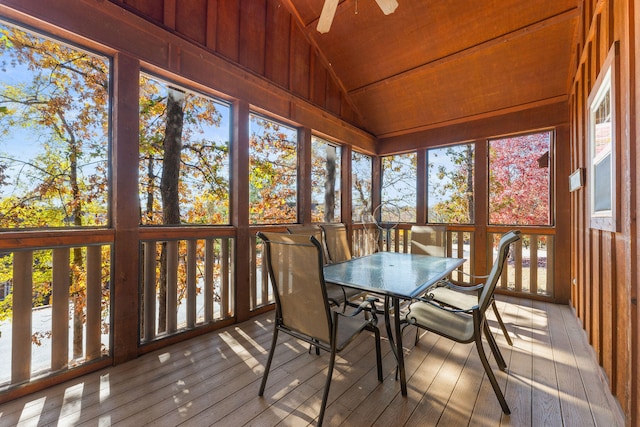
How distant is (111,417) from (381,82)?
491 centimetres

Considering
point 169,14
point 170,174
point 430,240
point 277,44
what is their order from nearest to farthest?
point 169,14
point 170,174
point 430,240
point 277,44

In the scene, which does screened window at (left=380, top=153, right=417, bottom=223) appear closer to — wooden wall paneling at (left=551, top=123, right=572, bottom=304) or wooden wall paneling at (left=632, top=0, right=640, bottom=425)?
wooden wall paneling at (left=551, top=123, right=572, bottom=304)

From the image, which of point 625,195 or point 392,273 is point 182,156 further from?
point 625,195

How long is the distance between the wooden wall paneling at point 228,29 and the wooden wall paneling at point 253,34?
53 millimetres

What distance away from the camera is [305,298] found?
164 cm

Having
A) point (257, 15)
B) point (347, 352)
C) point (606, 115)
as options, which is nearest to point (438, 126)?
point (606, 115)

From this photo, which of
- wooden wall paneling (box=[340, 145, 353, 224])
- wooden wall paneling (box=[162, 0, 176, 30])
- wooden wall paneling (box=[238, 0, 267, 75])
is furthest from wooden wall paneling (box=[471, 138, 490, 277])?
wooden wall paneling (box=[162, 0, 176, 30])

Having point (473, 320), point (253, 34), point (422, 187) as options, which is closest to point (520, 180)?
point (422, 187)

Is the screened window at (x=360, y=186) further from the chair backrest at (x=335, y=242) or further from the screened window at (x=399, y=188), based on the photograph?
the chair backrest at (x=335, y=242)

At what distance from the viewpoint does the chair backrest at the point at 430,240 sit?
3.29m

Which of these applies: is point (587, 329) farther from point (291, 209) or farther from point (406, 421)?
point (291, 209)

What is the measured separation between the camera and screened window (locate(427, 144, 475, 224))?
4.40 meters

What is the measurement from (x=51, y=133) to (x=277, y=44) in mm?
2701

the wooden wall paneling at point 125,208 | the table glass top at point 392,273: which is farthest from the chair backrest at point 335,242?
the wooden wall paneling at point 125,208
